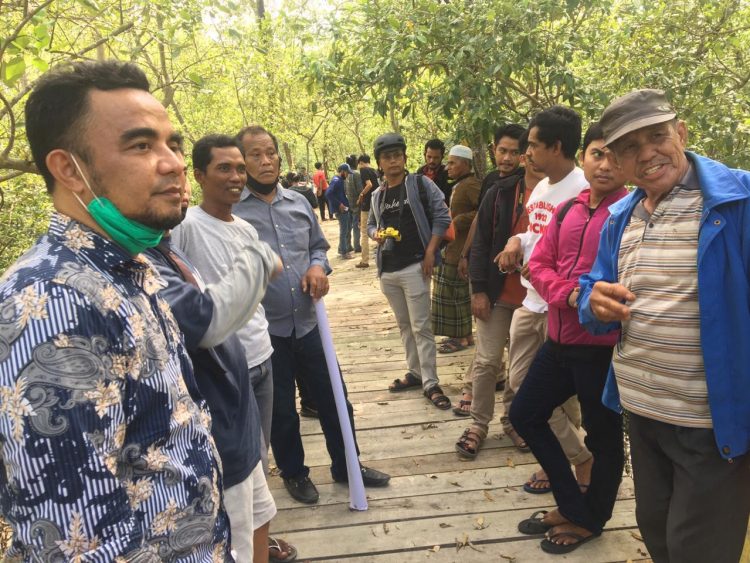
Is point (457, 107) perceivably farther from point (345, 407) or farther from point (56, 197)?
point (56, 197)

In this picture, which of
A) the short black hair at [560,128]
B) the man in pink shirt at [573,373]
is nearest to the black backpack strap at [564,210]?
the man in pink shirt at [573,373]

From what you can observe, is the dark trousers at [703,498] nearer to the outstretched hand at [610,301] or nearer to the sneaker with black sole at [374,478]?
the outstretched hand at [610,301]

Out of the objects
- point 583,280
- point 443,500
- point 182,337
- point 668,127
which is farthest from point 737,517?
point 182,337

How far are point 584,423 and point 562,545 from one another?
25.3 inches

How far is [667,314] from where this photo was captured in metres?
1.91

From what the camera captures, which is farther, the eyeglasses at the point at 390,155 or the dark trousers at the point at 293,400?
the eyeglasses at the point at 390,155

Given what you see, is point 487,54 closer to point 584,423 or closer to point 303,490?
point 584,423

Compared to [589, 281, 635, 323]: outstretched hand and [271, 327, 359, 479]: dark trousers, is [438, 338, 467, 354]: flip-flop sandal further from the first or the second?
[589, 281, 635, 323]: outstretched hand

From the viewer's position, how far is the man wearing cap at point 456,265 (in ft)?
17.6

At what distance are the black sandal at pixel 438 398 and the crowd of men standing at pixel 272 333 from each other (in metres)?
0.62

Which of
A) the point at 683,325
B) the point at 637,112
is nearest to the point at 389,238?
the point at 637,112

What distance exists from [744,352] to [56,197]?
206cm

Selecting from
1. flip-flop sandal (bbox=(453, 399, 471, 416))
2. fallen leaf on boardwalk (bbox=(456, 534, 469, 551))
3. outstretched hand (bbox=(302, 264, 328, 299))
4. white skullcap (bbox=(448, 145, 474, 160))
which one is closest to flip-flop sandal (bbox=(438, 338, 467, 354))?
flip-flop sandal (bbox=(453, 399, 471, 416))

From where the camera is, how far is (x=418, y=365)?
497 cm
